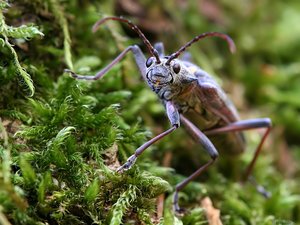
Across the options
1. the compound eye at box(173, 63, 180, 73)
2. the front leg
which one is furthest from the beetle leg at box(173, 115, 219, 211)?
the compound eye at box(173, 63, 180, 73)

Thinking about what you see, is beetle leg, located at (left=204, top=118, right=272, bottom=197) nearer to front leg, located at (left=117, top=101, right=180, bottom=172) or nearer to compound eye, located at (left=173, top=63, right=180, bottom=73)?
front leg, located at (left=117, top=101, right=180, bottom=172)

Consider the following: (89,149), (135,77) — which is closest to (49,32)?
(135,77)

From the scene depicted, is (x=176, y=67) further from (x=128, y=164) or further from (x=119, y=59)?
(x=128, y=164)

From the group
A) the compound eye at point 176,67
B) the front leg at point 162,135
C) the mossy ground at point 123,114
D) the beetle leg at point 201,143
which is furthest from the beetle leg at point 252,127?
the compound eye at point 176,67

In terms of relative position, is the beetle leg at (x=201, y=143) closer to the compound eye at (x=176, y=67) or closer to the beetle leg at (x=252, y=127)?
the beetle leg at (x=252, y=127)

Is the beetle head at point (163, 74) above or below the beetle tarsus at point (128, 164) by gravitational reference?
above

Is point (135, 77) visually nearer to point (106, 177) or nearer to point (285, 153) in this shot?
point (106, 177)
